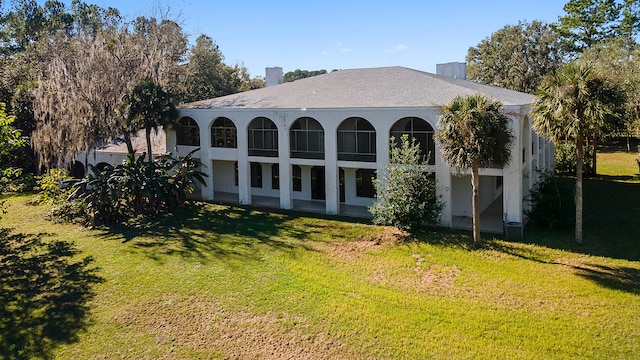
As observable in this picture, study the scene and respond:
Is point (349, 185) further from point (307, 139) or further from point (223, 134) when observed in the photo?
point (223, 134)

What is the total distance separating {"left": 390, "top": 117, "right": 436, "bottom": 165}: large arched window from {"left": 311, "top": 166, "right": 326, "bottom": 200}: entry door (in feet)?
18.7

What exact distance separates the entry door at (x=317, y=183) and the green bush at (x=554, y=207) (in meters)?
11.2

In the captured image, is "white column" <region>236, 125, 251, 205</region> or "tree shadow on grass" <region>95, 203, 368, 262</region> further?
"white column" <region>236, 125, 251, 205</region>

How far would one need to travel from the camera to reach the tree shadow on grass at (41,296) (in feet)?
39.0

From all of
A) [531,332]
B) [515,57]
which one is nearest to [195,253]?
[531,332]

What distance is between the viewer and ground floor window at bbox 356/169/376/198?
24328 mm

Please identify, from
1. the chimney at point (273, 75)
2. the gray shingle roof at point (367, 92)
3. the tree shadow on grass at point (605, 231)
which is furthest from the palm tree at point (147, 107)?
the tree shadow on grass at point (605, 231)

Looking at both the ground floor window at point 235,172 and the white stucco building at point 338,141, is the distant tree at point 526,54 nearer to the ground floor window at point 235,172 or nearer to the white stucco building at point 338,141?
the white stucco building at point 338,141

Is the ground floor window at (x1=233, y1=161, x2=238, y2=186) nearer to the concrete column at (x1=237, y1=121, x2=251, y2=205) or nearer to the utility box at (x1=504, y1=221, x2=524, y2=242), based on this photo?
the concrete column at (x1=237, y1=121, x2=251, y2=205)

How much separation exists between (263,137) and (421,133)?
9905 millimetres

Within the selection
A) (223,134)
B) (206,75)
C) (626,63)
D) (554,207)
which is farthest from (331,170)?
(206,75)

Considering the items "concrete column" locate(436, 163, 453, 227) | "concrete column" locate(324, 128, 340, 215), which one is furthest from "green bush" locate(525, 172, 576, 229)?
"concrete column" locate(324, 128, 340, 215)

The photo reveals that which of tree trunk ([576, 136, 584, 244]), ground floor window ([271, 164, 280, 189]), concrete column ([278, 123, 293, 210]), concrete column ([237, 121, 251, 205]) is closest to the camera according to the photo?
tree trunk ([576, 136, 584, 244])

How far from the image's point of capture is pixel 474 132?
16281 mm
